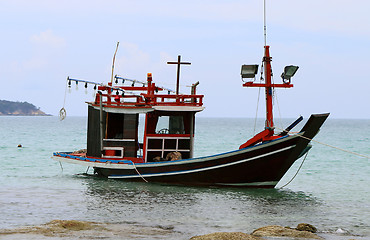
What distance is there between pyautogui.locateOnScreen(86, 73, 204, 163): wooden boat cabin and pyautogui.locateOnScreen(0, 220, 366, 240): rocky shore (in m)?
7.85

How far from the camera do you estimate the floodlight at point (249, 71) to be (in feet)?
65.2

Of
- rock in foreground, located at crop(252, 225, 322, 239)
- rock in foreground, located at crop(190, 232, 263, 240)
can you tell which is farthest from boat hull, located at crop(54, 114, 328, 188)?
rock in foreground, located at crop(190, 232, 263, 240)

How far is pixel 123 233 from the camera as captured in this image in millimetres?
13711

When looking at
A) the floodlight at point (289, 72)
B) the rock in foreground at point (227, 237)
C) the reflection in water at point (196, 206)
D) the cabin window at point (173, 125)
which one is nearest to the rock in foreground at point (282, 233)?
the rock in foreground at point (227, 237)

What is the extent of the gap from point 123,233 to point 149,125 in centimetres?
898

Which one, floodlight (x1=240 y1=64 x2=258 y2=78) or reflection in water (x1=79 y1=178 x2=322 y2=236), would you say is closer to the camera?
reflection in water (x1=79 y1=178 x2=322 y2=236)

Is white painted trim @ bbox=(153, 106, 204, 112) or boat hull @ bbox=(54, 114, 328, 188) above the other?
white painted trim @ bbox=(153, 106, 204, 112)

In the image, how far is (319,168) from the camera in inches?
1464

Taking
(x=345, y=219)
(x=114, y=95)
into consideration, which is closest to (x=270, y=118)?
(x=345, y=219)

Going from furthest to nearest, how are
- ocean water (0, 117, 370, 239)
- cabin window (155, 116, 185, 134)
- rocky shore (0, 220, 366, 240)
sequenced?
1. cabin window (155, 116, 185, 134)
2. ocean water (0, 117, 370, 239)
3. rocky shore (0, 220, 366, 240)

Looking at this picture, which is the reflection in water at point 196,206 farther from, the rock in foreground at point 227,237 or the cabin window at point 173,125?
the cabin window at point 173,125

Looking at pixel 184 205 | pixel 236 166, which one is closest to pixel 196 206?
pixel 184 205

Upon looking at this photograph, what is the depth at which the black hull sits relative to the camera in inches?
780

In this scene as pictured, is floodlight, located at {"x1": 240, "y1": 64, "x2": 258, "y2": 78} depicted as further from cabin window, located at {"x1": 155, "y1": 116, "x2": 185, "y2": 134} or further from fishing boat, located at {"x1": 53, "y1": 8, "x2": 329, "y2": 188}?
cabin window, located at {"x1": 155, "y1": 116, "x2": 185, "y2": 134}
